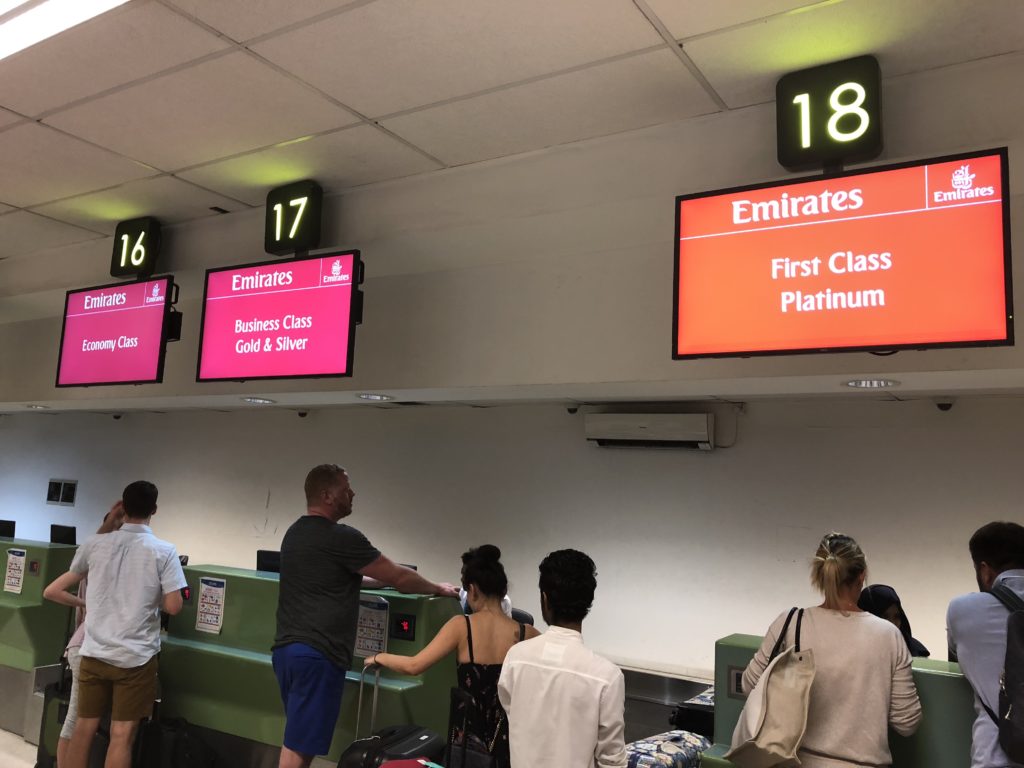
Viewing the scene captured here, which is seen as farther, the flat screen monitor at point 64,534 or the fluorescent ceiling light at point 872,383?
the flat screen monitor at point 64,534

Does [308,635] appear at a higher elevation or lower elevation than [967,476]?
lower

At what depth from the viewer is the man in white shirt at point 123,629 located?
291cm

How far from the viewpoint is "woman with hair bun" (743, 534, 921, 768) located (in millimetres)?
1811

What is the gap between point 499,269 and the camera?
3.41 m

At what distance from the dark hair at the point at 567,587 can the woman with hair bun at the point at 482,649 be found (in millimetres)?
240

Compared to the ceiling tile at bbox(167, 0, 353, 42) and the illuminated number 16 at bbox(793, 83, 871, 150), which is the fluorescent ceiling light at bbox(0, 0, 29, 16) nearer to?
the ceiling tile at bbox(167, 0, 353, 42)

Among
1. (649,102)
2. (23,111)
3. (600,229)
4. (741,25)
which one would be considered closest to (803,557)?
(600,229)

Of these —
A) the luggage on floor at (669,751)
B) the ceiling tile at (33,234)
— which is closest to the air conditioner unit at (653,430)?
the luggage on floor at (669,751)

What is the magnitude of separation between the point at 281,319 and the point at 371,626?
1.36 metres

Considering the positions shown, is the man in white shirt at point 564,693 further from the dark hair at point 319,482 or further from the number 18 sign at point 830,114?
the number 18 sign at point 830,114

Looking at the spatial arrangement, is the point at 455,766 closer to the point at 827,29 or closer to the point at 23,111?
the point at 827,29

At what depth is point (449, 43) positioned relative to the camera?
8.03 ft

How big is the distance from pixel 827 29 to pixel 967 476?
3.04 metres

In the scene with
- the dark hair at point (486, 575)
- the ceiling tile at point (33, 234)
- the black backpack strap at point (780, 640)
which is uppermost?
the ceiling tile at point (33, 234)
